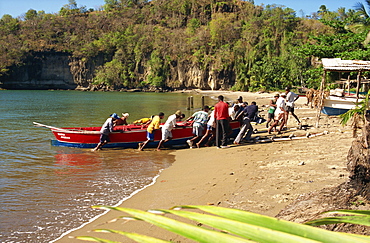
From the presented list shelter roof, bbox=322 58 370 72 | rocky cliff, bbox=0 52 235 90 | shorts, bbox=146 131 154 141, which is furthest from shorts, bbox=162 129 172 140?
rocky cliff, bbox=0 52 235 90

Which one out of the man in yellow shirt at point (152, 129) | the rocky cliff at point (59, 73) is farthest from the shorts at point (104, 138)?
the rocky cliff at point (59, 73)

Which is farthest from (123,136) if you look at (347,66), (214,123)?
(347,66)

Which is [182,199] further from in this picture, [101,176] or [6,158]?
[6,158]

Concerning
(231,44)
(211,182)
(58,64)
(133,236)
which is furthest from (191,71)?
(133,236)

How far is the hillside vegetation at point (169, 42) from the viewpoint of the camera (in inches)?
2849

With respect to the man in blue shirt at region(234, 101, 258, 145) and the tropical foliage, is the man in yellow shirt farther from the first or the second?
the tropical foliage

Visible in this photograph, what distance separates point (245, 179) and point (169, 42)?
92755 mm

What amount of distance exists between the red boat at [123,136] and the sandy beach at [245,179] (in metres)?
2.24

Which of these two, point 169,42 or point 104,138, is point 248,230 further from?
point 169,42

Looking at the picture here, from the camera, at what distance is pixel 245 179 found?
24.0 feet

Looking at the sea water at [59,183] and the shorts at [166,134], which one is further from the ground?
the shorts at [166,134]

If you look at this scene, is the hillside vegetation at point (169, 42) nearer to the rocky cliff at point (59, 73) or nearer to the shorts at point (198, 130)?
the rocky cliff at point (59, 73)

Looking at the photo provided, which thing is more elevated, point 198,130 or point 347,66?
point 347,66

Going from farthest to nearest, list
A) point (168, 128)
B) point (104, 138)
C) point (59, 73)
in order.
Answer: point (59, 73) < point (104, 138) < point (168, 128)
